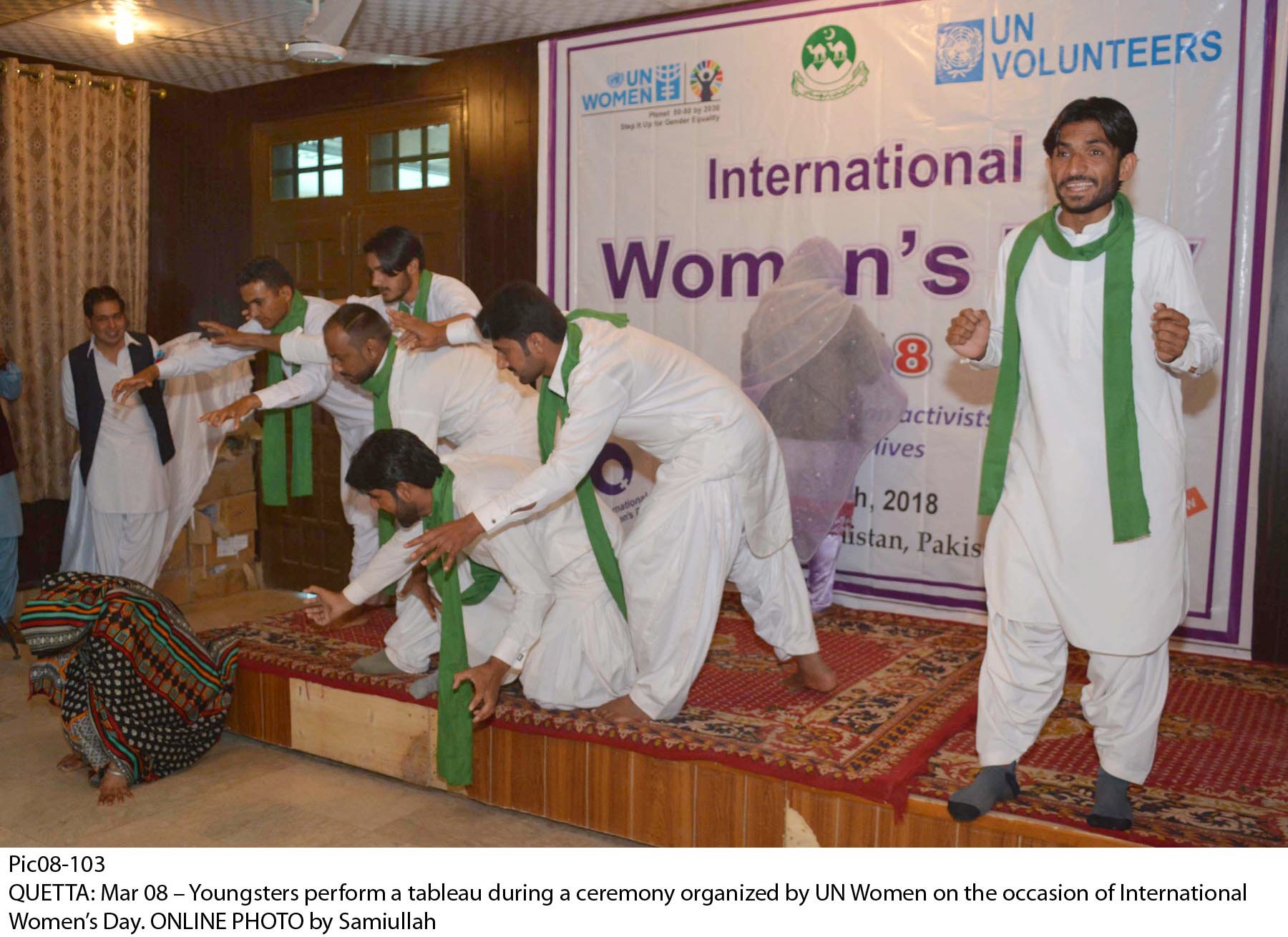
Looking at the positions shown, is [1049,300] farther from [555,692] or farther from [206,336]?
[206,336]

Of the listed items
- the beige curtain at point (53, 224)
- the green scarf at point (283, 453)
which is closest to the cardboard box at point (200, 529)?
the beige curtain at point (53, 224)

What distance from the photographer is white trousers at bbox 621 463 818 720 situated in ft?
10.6

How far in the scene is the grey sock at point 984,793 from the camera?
8.47ft

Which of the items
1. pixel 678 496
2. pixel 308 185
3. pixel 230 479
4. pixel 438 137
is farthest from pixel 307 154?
pixel 678 496

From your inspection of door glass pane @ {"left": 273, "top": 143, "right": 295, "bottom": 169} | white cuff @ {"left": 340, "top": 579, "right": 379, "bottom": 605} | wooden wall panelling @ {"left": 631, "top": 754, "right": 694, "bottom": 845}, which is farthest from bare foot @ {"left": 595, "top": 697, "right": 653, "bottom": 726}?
door glass pane @ {"left": 273, "top": 143, "right": 295, "bottom": 169}

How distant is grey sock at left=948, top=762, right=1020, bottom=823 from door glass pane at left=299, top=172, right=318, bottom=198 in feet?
16.0

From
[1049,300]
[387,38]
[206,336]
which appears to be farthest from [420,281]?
[1049,300]

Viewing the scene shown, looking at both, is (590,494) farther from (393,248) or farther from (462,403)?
(393,248)

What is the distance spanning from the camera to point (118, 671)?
11.1ft

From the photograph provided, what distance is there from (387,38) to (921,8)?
8.39ft

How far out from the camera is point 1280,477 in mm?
3990

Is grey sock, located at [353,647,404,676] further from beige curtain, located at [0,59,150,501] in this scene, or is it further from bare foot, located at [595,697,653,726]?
beige curtain, located at [0,59,150,501]

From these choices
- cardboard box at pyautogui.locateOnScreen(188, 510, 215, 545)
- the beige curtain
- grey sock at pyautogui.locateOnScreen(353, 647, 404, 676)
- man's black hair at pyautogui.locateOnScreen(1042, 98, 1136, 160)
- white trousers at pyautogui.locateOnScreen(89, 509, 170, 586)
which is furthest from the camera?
cardboard box at pyautogui.locateOnScreen(188, 510, 215, 545)

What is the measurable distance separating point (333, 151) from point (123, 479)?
2182 mm
